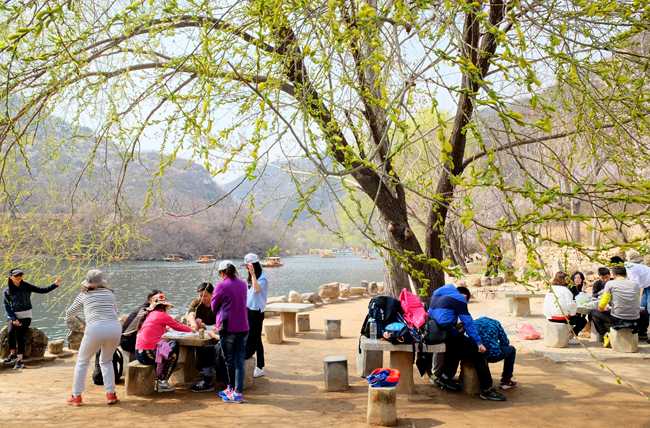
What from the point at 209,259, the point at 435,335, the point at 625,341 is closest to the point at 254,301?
the point at 435,335

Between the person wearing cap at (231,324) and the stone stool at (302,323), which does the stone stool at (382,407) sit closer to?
the person wearing cap at (231,324)

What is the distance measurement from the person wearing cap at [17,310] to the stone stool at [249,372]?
2.91m

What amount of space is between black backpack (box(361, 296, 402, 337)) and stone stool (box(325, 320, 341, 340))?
4338mm

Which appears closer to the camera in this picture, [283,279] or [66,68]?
[66,68]

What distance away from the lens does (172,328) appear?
711cm

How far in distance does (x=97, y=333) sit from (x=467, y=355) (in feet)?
13.5

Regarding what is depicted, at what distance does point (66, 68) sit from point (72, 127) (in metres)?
1.13

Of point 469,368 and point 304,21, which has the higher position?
point 304,21

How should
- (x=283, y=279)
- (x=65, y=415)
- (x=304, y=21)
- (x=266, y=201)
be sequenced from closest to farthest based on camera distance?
(x=304, y=21) → (x=266, y=201) → (x=65, y=415) → (x=283, y=279)

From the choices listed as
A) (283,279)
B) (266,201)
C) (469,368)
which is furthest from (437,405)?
(283,279)

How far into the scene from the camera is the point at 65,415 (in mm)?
5996

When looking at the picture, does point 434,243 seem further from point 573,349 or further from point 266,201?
Answer: point 266,201

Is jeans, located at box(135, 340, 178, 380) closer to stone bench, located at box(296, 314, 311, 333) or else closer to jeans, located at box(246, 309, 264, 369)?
jeans, located at box(246, 309, 264, 369)

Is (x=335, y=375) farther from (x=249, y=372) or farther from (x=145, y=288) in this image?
(x=145, y=288)
